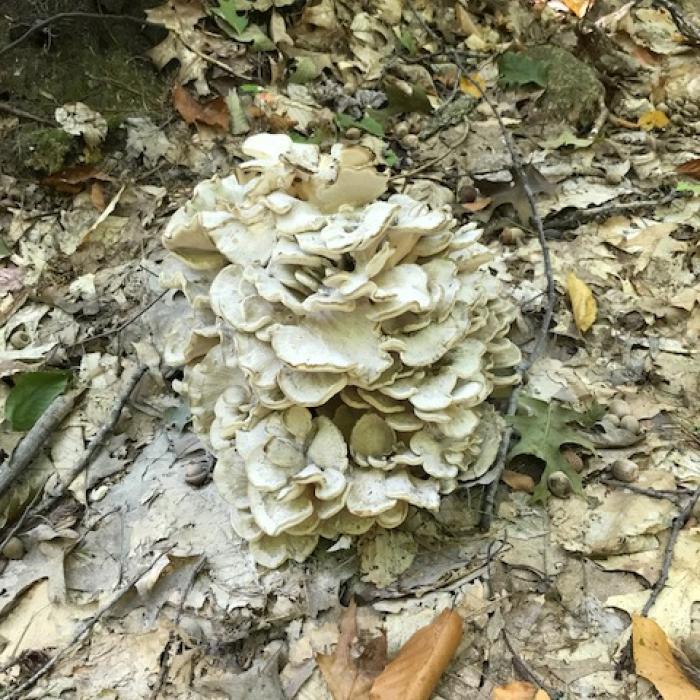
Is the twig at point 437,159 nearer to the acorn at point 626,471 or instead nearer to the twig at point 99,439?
the twig at point 99,439

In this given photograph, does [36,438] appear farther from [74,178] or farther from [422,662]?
[422,662]

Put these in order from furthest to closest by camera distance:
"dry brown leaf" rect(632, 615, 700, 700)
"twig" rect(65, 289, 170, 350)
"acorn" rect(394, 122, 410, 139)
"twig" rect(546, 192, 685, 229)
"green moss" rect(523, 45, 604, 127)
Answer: "green moss" rect(523, 45, 604, 127)
"acorn" rect(394, 122, 410, 139)
"twig" rect(546, 192, 685, 229)
"twig" rect(65, 289, 170, 350)
"dry brown leaf" rect(632, 615, 700, 700)

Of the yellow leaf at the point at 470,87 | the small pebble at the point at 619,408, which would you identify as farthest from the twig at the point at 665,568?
the yellow leaf at the point at 470,87

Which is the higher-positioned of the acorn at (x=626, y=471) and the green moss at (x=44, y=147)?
the green moss at (x=44, y=147)

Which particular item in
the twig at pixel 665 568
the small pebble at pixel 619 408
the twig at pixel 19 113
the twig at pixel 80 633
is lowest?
the twig at pixel 80 633

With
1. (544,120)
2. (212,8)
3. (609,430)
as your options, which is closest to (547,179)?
(544,120)

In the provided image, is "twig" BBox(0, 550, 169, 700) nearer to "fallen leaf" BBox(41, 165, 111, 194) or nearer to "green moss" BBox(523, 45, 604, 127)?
"fallen leaf" BBox(41, 165, 111, 194)

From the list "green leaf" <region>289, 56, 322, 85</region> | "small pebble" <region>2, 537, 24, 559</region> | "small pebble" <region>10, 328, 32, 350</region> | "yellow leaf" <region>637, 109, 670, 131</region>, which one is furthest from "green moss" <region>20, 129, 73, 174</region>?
"yellow leaf" <region>637, 109, 670, 131</region>

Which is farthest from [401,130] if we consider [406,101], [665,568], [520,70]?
[665,568]
